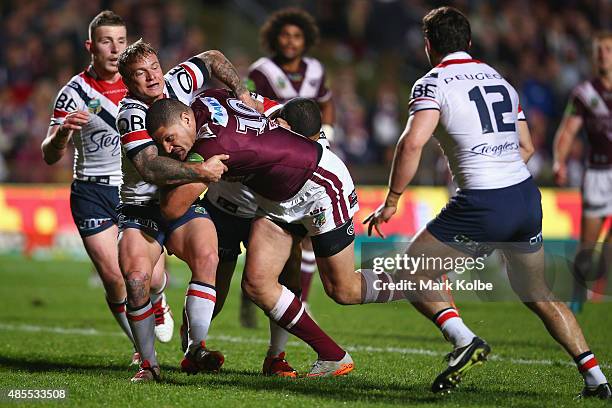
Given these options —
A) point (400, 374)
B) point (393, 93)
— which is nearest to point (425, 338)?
point (400, 374)

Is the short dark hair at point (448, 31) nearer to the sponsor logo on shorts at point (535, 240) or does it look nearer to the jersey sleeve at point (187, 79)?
the sponsor logo on shorts at point (535, 240)

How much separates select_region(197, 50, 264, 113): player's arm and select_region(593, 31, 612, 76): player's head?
4.85 meters

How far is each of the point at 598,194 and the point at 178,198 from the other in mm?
6002

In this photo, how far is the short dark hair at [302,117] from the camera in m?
6.78

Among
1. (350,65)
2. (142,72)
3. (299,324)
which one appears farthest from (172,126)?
(350,65)

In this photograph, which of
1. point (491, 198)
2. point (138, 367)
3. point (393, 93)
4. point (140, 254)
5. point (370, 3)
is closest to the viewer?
point (491, 198)

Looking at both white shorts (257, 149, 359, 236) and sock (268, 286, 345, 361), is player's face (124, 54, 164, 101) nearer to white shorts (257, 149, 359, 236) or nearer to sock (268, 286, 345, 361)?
white shorts (257, 149, 359, 236)

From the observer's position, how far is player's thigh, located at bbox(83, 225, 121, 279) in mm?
7508

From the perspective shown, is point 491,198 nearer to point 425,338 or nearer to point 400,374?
point 400,374

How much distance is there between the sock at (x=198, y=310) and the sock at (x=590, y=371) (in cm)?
231

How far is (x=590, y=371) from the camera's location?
5.96 m

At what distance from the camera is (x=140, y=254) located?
6.58 m

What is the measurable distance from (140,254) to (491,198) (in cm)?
230

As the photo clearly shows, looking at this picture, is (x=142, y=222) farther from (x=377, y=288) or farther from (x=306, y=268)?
(x=306, y=268)
